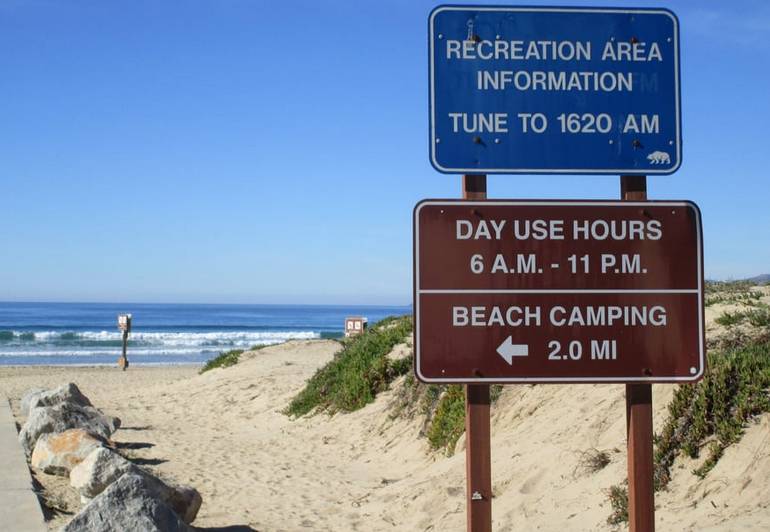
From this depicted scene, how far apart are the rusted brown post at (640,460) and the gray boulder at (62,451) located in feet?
21.9

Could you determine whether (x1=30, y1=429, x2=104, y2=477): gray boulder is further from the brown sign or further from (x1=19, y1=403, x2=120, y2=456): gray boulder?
the brown sign

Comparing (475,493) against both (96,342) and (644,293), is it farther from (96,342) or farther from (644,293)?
(96,342)

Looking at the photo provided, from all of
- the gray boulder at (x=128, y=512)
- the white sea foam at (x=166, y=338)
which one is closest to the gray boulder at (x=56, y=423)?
the gray boulder at (x=128, y=512)

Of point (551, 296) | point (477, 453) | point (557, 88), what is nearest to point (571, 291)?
point (551, 296)

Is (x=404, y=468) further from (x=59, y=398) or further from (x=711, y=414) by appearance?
(x=59, y=398)

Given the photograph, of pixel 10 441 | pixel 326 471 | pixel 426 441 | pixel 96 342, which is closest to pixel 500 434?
pixel 426 441

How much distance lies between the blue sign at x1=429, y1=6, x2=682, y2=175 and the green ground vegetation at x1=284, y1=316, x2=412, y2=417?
373 inches

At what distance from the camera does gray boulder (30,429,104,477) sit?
869cm

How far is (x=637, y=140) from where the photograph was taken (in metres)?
3.71

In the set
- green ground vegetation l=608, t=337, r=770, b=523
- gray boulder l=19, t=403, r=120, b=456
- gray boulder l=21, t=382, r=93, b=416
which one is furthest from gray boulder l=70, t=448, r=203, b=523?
gray boulder l=21, t=382, r=93, b=416

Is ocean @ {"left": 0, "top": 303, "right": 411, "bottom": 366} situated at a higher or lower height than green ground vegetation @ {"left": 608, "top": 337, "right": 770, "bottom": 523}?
lower

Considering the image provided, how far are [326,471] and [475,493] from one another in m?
7.12

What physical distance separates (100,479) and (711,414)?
516 cm

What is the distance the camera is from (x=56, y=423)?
10.2m
